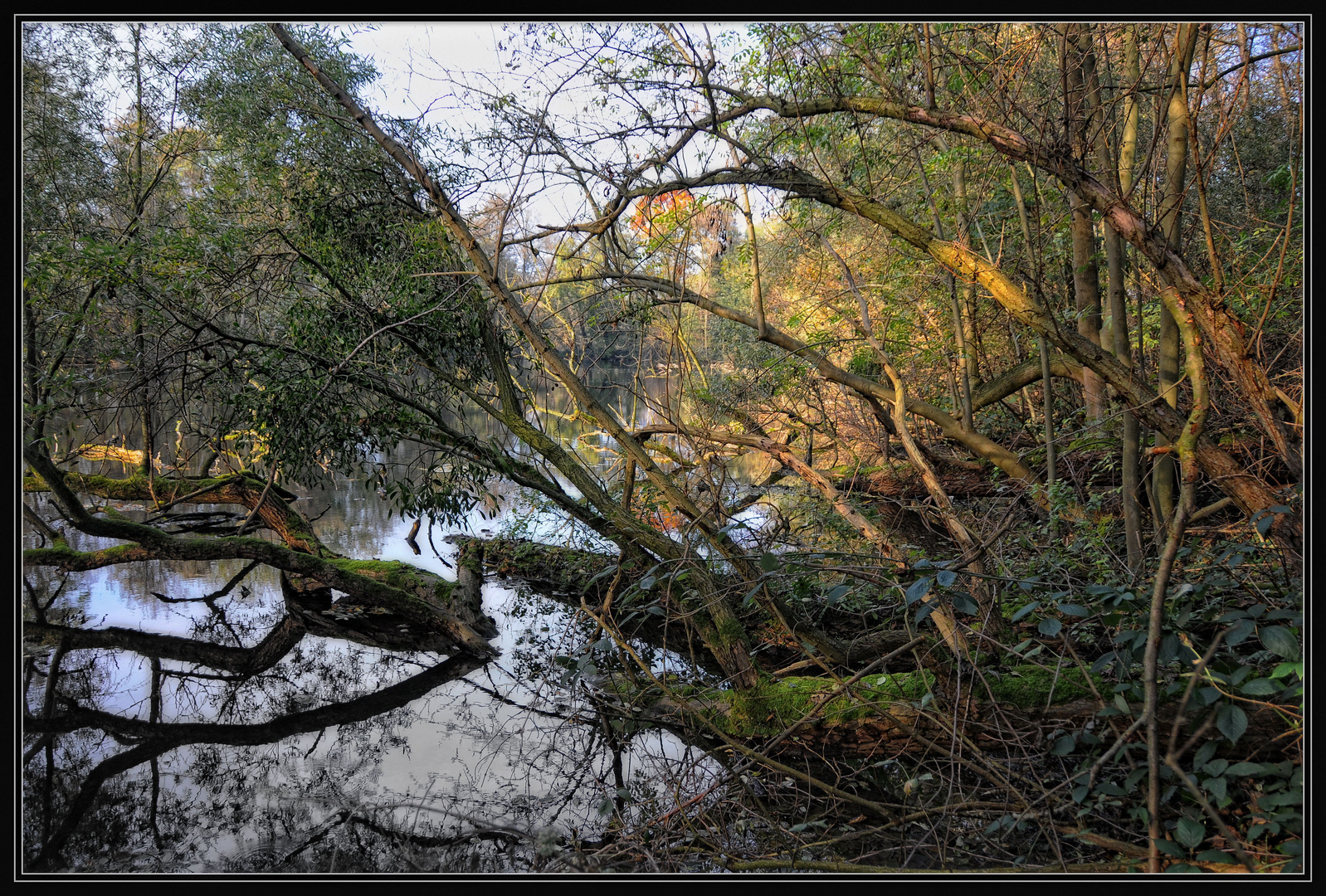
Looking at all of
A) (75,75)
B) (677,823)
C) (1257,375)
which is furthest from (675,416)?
(75,75)

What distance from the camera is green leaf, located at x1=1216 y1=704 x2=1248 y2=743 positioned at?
1.91 metres

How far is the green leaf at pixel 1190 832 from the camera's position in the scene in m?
1.93

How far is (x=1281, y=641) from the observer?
1982 millimetres

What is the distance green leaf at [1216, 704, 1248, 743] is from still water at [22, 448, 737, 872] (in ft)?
5.99

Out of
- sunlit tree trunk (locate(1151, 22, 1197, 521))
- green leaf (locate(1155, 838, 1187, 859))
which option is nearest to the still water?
green leaf (locate(1155, 838, 1187, 859))

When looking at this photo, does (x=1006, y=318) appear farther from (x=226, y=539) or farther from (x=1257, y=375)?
(x=226, y=539)

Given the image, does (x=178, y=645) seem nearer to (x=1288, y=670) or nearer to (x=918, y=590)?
(x=918, y=590)

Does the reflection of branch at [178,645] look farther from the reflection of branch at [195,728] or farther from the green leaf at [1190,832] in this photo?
the green leaf at [1190,832]

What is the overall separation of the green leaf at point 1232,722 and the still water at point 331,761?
1.83m

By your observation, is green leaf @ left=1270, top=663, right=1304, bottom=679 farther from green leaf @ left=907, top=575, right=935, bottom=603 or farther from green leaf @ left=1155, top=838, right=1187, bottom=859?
green leaf @ left=907, top=575, right=935, bottom=603

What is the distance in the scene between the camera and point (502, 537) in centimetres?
707

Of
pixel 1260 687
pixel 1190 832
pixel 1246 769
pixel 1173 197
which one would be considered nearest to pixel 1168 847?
pixel 1190 832

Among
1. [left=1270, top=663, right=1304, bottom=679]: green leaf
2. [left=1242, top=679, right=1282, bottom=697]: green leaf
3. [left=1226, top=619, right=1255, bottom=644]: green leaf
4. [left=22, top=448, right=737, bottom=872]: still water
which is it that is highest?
[left=22, top=448, right=737, bottom=872]: still water

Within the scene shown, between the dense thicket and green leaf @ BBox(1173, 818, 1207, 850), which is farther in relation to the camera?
the dense thicket
